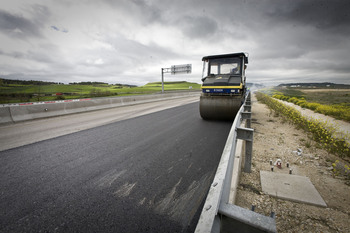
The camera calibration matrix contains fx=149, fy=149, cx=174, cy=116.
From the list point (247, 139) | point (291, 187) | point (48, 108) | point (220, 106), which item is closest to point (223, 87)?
point (220, 106)

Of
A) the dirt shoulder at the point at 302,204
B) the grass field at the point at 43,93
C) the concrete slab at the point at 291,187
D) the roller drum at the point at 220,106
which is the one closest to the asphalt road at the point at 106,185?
the dirt shoulder at the point at 302,204

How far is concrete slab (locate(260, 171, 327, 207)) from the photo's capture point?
7.09ft

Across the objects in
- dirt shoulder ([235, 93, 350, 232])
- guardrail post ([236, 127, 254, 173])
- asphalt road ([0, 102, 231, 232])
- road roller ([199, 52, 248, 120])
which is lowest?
dirt shoulder ([235, 93, 350, 232])

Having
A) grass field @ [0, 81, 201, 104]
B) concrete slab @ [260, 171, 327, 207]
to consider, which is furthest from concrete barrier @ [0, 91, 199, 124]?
grass field @ [0, 81, 201, 104]

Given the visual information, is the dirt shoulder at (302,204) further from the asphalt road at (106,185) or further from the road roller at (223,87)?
the road roller at (223,87)

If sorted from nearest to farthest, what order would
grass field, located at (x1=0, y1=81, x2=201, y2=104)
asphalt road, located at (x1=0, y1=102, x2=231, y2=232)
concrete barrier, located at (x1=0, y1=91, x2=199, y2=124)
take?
1. asphalt road, located at (x1=0, y1=102, x2=231, y2=232)
2. concrete barrier, located at (x1=0, y1=91, x2=199, y2=124)
3. grass field, located at (x1=0, y1=81, x2=201, y2=104)

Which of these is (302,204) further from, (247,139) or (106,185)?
(106,185)

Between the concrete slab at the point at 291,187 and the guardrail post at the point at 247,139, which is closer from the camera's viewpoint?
the concrete slab at the point at 291,187

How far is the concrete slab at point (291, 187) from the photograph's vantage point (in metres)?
2.16

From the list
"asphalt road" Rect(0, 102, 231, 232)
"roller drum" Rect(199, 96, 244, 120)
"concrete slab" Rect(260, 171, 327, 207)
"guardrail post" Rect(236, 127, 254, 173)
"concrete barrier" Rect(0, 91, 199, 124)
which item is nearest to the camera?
"asphalt road" Rect(0, 102, 231, 232)

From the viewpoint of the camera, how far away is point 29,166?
290 centimetres

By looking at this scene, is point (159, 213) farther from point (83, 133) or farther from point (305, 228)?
point (83, 133)

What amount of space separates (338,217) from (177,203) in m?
2.02

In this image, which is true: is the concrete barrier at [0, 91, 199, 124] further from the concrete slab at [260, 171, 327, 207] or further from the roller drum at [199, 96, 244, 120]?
the concrete slab at [260, 171, 327, 207]
